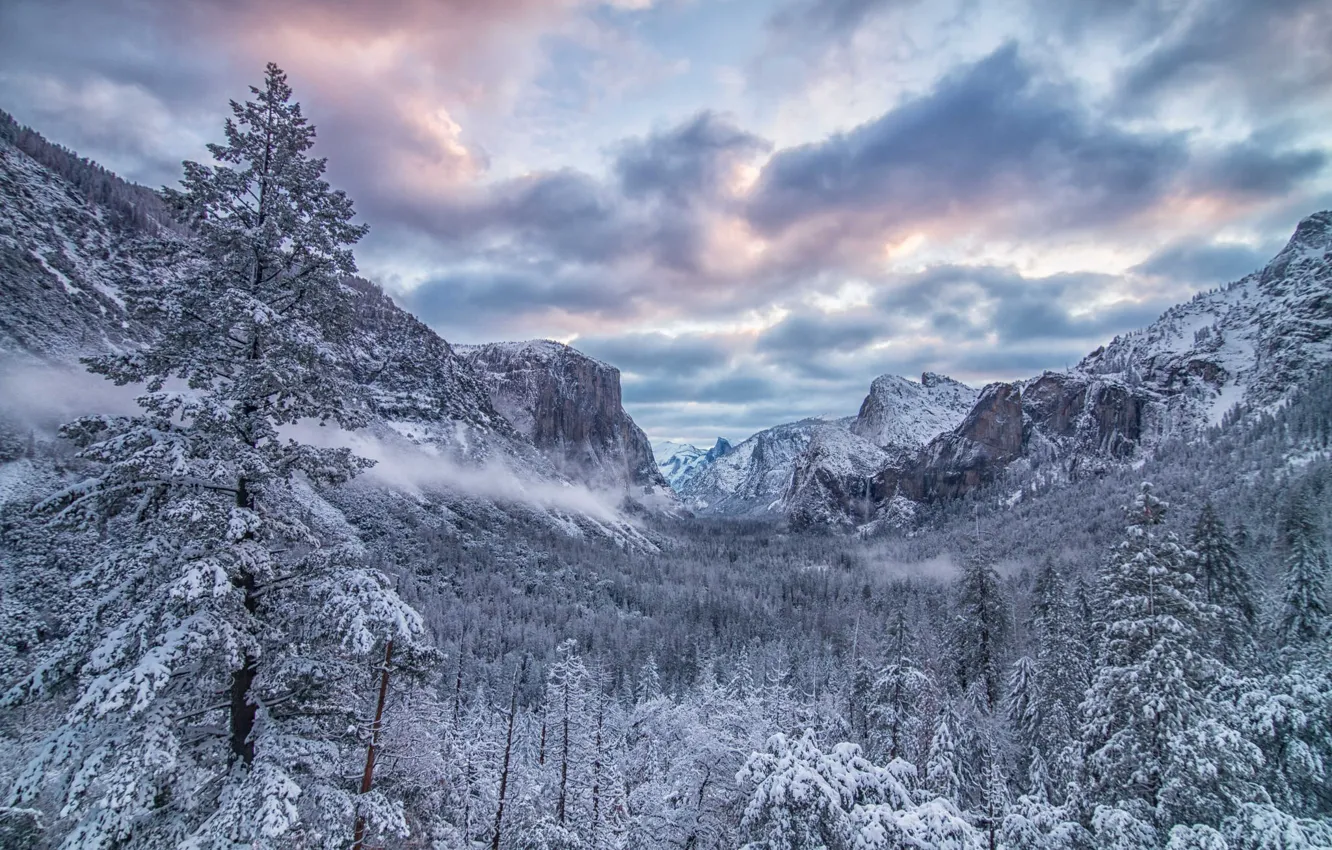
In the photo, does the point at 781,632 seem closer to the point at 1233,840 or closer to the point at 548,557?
the point at 548,557

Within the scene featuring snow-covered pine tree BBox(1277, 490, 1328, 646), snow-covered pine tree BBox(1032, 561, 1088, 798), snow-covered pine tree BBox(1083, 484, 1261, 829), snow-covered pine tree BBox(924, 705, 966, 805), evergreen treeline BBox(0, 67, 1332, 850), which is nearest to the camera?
evergreen treeline BBox(0, 67, 1332, 850)

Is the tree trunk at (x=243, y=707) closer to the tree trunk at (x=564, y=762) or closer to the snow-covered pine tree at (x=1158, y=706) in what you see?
the snow-covered pine tree at (x=1158, y=706)

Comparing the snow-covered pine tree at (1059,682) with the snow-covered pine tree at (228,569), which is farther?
the snow-covered pine tree at (1059,682)

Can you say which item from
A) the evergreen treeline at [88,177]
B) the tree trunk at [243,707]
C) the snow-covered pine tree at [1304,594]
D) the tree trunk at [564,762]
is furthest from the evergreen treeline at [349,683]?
the evergreen treeline at [88,177]

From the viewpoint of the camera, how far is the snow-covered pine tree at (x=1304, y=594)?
28.7 m

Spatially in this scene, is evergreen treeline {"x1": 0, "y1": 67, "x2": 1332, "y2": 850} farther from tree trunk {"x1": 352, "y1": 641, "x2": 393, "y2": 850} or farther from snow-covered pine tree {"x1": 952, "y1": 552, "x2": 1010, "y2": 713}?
snow-covered pine tree {"x1": 952, "y1": 552, "x2": 1010, "y2": 713}

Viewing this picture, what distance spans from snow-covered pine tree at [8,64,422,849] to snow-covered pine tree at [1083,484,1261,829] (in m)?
18.4

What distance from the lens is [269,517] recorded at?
877cm

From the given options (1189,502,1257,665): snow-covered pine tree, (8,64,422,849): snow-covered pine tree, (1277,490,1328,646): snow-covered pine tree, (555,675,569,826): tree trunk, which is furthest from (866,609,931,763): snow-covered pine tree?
(8,64,422,849): snow-covered pine tree

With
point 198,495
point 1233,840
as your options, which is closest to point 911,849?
point 1233,840

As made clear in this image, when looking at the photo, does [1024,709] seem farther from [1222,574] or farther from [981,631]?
[1222,574]

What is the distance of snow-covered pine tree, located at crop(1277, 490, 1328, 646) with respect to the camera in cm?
2873

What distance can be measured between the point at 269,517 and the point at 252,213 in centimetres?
521

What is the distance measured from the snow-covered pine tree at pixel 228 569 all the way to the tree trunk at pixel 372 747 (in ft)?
0.99
